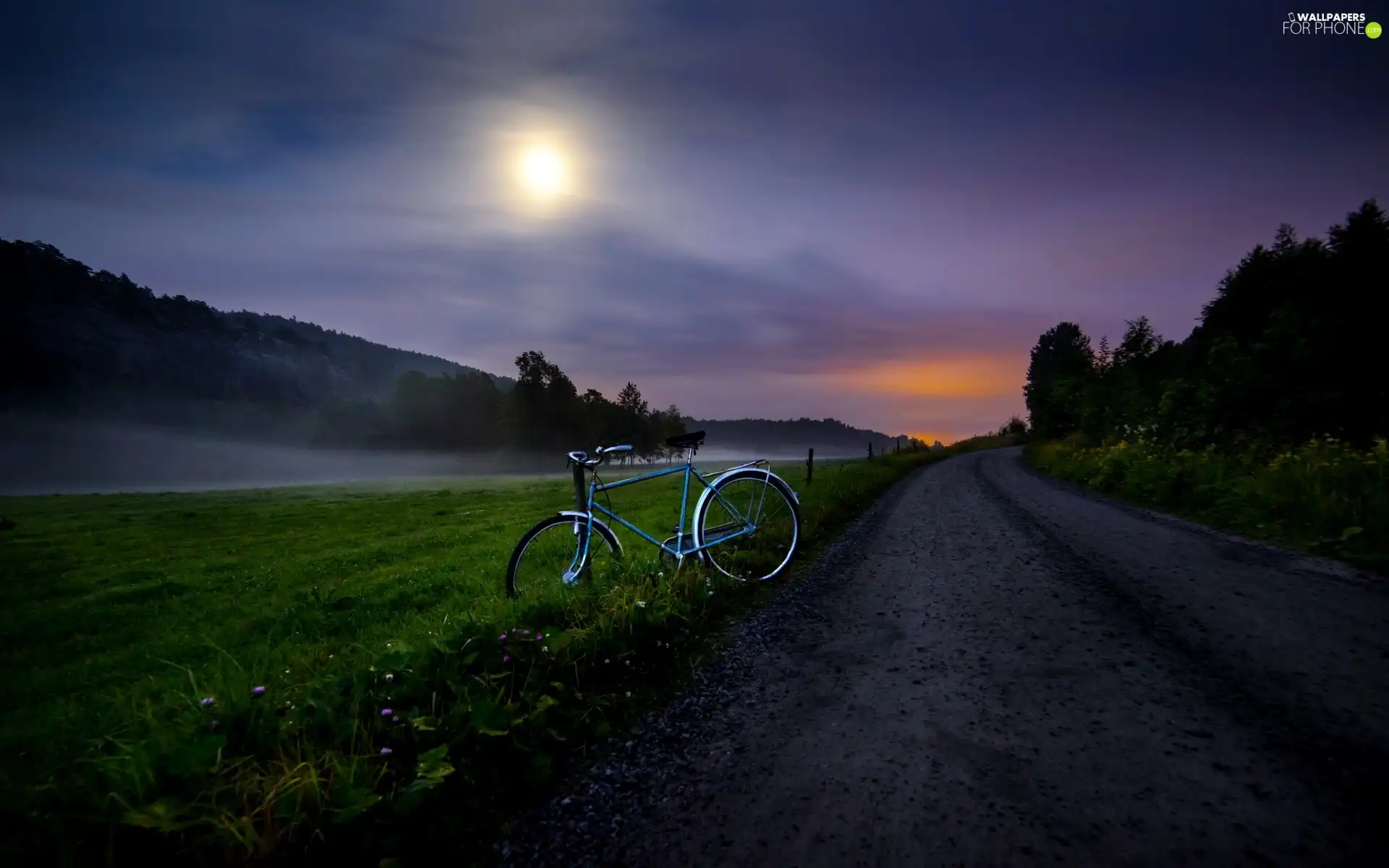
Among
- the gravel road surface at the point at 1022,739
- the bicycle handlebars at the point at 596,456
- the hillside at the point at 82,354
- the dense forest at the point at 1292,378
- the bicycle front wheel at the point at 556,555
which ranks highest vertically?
the hillside at the point at 82,354

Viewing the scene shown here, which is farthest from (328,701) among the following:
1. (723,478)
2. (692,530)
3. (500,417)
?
(500,417)

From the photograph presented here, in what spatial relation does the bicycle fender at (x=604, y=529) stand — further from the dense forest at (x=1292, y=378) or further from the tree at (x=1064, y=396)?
the tree at (x=1064, y=396)

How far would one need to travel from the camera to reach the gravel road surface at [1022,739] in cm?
240

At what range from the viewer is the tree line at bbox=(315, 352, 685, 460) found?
97125 millimetres

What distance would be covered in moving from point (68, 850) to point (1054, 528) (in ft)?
39.9

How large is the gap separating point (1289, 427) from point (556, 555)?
17197 millimetres

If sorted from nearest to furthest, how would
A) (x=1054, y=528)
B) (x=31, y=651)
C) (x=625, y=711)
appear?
(x=625, y=711)
(x=31, y=651)
(x=1054, y=528)

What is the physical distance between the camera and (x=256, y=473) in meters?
114

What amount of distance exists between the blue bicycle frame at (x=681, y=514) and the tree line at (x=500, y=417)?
6437cm

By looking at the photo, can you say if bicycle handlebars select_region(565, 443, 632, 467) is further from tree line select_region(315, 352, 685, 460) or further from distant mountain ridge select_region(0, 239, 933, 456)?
distant mountain ridge select_region(0, 239, 933, 456)

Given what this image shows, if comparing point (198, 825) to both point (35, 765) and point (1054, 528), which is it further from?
point (1054, 528)

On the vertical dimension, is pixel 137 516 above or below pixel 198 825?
below

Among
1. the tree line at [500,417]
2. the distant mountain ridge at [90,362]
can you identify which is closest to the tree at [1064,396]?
the tree line at [500,417]

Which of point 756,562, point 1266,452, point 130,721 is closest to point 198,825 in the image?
point 130,721
